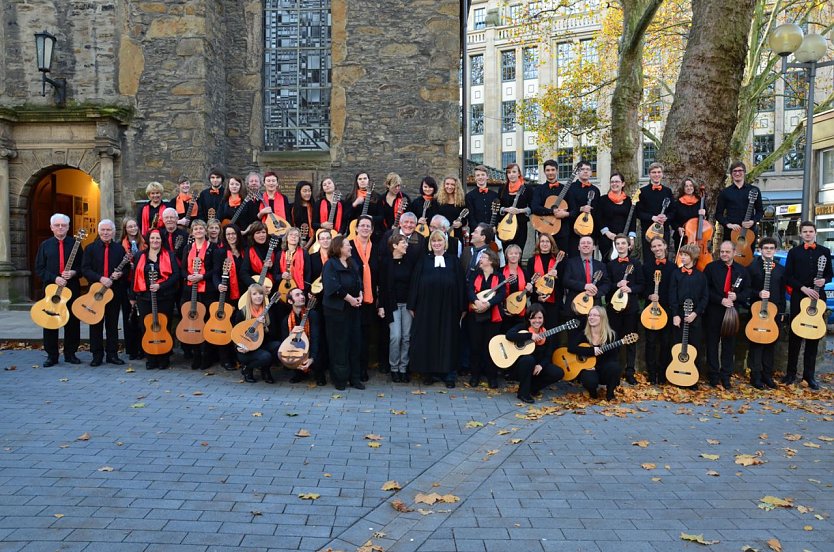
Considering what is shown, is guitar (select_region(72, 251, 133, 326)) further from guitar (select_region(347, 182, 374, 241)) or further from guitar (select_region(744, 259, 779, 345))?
guitar (select_region(744, 259, 779, 345))

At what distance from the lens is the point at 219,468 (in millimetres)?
5109

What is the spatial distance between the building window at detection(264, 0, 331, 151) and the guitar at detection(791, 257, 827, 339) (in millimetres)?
9669

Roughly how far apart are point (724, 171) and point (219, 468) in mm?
8471

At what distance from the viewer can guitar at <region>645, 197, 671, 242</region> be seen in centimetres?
898

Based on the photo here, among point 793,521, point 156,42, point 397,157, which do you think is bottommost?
point 793,521

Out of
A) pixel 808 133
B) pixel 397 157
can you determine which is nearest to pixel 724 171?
pixel 808 133

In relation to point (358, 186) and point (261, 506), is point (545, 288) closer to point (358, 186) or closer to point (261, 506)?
point (358, 186)

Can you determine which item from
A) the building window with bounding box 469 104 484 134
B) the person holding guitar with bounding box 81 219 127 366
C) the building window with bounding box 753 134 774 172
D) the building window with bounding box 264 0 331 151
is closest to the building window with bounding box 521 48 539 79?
the building window with bounding box 469 104 484 134

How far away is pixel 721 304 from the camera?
327 inches

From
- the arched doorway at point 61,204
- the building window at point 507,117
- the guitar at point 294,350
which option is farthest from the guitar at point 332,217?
the building window at point 507,117

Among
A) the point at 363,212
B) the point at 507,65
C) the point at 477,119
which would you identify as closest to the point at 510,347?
the point at 363,212

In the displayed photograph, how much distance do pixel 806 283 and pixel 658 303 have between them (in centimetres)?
191

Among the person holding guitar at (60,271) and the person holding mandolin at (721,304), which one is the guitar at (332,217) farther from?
the person holding mandolin at (721,304)

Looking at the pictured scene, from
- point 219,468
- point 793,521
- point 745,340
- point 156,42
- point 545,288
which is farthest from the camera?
point 156,42
